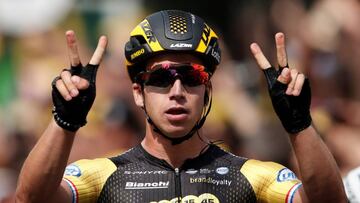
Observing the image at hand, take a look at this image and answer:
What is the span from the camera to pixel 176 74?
970cm

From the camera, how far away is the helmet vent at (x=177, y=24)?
9.87 meters

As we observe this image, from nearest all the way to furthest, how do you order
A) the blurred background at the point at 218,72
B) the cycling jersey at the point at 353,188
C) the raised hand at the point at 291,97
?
the raised hand at the point at 291,97
the cycling jersey at the point at 353,188
the blurred background at the point at 218,72

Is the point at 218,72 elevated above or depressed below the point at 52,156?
below

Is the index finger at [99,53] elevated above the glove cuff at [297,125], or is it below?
above

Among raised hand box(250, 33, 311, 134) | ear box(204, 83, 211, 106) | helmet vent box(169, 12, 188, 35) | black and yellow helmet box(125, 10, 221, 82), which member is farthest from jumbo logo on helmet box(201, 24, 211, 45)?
raised hand box(250, 33, 311, 134)

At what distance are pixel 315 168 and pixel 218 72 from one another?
8.45m

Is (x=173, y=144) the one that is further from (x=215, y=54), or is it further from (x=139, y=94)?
(x=215, y=54)

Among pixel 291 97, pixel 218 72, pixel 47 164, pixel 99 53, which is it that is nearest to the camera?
pixel 47 164

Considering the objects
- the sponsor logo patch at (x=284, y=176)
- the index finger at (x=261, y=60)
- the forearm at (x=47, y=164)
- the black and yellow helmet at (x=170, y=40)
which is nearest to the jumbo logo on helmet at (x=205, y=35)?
the black and yellow helmet at (x=170, y=40)

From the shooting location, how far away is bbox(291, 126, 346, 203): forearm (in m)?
9.30

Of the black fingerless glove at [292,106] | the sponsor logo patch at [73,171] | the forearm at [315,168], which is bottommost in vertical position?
the sponsor logo patch at [73,171]

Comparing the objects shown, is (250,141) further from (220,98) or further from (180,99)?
(180,99)

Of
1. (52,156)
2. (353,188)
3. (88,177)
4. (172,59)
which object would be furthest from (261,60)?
(353,188)

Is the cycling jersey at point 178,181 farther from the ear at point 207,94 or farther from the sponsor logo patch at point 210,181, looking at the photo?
the ear at point 207,94
